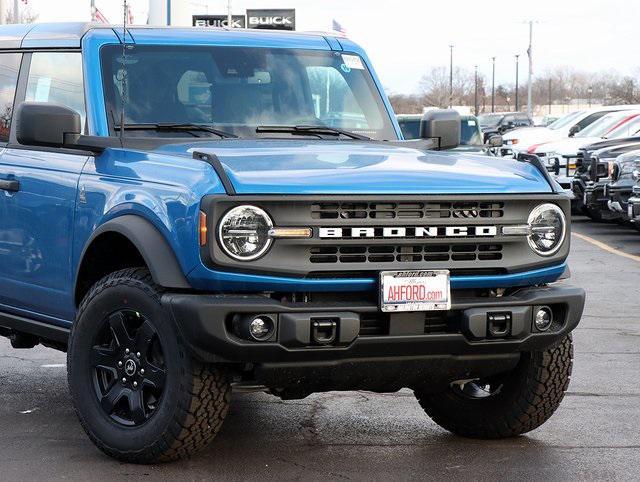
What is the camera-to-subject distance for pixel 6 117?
285 inches

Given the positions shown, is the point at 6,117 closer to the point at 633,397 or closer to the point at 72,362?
the point at 72,362

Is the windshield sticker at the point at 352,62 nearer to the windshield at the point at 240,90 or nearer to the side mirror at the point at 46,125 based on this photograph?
the windshield at the point at 240,90

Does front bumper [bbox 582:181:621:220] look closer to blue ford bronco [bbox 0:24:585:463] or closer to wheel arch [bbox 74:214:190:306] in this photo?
blue ford bronco [bbox 0:24:585:463]

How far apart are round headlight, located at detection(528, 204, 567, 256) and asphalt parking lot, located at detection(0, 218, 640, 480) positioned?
94 cm

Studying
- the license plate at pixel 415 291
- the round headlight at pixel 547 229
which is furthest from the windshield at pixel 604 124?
the license plate at pixel 415 291

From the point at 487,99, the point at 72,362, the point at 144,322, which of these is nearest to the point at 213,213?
the point at 144,322

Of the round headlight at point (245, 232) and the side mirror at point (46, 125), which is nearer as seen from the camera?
the round headlight at point (245, 232)

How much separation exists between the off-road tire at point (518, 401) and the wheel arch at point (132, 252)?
5.27 ft

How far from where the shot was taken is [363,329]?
17.5 ft

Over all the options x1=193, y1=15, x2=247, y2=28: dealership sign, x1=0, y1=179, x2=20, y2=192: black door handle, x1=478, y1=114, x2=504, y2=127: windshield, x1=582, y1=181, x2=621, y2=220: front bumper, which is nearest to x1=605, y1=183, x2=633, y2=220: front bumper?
x1=582, y1=181, x2=621, y2=220: front bumper

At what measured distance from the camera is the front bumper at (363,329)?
203 inches

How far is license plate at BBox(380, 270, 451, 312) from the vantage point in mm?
5289

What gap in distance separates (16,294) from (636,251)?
39.6ft

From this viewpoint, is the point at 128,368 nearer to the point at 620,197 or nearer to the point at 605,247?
the point at 605,247
